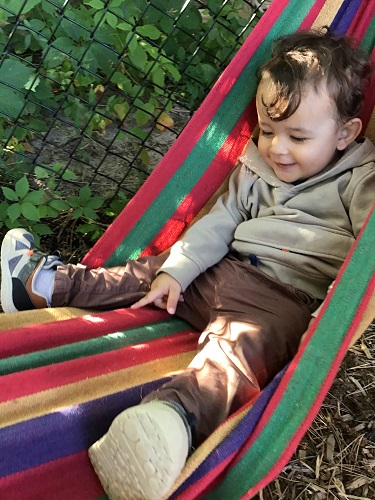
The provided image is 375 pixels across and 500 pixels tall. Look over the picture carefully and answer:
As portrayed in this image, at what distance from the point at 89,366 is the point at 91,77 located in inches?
51.0

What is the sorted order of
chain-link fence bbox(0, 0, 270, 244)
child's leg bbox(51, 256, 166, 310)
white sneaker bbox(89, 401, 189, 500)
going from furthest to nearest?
1. chain-link fence bbox(0, 0, 270, 244)
2. child's leg bbox(51, 256, 166, 310)
3. white sneaker bbox(89, 401, 189, 500)

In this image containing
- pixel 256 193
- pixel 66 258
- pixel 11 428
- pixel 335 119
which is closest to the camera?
pixel 11 428

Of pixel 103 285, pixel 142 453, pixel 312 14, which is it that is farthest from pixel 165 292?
pixel 312 14

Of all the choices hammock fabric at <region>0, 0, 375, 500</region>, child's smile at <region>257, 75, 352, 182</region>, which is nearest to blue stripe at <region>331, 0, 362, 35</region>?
hammock fabric at <region>0, 0, 375, 500</region>

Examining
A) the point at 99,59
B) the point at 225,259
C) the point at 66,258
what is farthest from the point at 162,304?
the point at 99,59

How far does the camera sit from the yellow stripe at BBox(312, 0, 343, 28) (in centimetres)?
180

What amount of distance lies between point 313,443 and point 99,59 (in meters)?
1.43

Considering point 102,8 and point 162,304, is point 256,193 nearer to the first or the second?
point 162,304

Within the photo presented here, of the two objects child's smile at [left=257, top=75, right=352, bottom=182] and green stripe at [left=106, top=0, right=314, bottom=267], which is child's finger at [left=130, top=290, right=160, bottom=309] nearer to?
green stripe at [left=106, top=0, right=314, bottom=267]

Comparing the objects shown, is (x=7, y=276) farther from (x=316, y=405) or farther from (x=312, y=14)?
(x=312, y=14)

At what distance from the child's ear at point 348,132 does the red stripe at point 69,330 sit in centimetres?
71

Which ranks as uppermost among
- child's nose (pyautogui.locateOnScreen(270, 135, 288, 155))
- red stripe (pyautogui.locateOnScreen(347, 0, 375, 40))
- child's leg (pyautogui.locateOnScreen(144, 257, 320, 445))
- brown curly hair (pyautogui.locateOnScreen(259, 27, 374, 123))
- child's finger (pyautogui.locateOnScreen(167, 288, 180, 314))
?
red stripe (pyautogui.locateOnScreen(347, 0, 375, 40))

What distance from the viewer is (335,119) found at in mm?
1662

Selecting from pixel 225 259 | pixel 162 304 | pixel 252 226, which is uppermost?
pixel 252 226
